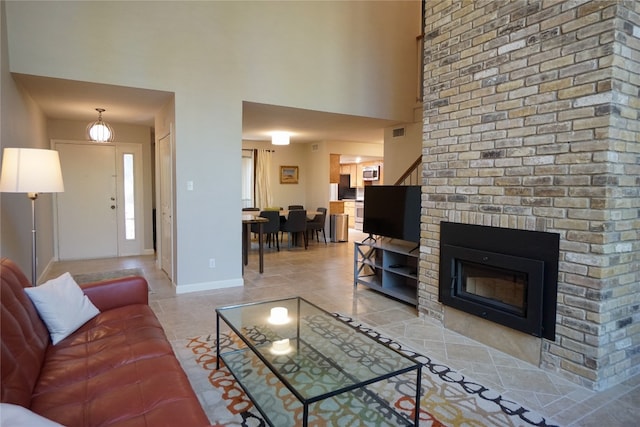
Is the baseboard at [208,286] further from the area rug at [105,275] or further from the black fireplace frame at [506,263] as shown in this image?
the black fireplace frame at [506,263]

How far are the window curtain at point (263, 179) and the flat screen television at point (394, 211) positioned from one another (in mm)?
5049

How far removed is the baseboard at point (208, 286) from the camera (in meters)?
4.52

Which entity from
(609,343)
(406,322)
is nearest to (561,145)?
(609,343)

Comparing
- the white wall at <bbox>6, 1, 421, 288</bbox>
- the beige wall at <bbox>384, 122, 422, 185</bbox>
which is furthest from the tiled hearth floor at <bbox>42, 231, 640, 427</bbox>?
the beige wall at <bbox>384, 122, 422, 185</bbox>

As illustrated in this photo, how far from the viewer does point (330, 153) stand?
29.4 ft

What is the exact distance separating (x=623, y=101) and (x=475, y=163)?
3.41 ft

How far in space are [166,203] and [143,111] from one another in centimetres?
139

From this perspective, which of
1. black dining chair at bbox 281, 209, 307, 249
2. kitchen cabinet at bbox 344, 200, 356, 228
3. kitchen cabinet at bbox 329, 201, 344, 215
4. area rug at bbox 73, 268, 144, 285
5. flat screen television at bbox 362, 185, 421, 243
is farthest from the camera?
kitchen cabinet at bbox 344, 200, 356, 228

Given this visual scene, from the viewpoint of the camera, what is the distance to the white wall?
373cm

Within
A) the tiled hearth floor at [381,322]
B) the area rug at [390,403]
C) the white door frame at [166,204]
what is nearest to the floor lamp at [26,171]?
the tiled hearth floor at [381,322]

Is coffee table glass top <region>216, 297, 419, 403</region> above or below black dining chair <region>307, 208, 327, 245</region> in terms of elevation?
below

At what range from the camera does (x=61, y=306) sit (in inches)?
86.8

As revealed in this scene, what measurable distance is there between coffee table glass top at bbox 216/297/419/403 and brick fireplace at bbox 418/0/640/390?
4.37 feet

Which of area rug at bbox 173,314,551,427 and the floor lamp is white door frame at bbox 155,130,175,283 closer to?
the floor lamp
